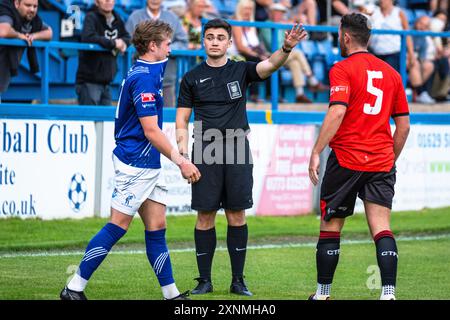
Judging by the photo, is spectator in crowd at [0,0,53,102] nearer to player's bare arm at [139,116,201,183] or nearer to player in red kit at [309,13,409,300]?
player's bare arm at [139,116,201,183]

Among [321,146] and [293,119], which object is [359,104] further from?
[293,119]

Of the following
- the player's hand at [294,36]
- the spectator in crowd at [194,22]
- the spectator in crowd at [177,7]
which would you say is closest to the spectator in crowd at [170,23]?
the spectator in crowd at [194,22]

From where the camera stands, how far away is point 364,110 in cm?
777

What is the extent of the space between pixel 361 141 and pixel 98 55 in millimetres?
6363

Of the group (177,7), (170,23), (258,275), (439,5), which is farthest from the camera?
(439,5)

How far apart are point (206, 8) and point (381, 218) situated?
30.6 feet

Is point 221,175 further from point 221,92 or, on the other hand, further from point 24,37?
point 24,37

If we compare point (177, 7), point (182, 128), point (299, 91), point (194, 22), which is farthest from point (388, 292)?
point (299, 91)

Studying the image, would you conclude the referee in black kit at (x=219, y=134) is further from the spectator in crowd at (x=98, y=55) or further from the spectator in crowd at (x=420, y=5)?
the spectator in crowd at (x=420, y=5)

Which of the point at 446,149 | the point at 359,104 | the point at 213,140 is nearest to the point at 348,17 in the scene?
the point at 359,104

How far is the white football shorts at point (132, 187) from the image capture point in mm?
7605

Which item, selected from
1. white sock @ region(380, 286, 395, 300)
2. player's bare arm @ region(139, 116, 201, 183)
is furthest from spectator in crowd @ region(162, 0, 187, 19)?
white sock @ region(380, 286, 395, 300)

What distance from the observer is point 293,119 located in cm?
1487

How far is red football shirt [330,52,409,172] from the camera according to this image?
772 cm
